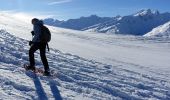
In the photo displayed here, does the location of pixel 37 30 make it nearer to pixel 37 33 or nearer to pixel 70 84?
pixel 37 33

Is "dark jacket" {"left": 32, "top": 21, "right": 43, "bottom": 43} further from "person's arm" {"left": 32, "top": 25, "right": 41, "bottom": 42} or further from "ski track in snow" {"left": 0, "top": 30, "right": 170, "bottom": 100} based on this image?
"ski track in snow" {"left": 0, "top": 30, "right": 170, "bottom": 100}

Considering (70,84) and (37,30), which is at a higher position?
(37,30)

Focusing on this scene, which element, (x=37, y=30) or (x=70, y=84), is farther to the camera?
(x=70, y=84)

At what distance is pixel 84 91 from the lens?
39.8 feet

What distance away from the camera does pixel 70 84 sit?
41.7ft

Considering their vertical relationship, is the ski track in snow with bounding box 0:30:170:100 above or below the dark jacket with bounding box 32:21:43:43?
below

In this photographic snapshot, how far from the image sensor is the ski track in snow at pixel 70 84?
35.7 feet

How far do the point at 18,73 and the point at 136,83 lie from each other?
5.13 metres

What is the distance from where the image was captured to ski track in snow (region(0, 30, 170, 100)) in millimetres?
10891

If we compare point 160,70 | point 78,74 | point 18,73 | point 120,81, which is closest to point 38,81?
point 18,73

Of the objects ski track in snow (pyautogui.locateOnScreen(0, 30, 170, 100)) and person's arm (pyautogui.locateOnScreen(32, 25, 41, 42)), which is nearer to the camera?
ski track in snow (pyautogui.locateOnScreen(0, 30, 170, 100))

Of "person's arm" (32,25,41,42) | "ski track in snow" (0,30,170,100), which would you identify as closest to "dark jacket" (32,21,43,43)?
"person's arm" (32,25,41,42)

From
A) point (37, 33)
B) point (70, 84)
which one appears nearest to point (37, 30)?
point (37, 33)

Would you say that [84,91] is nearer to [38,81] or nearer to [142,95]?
[38,81]
